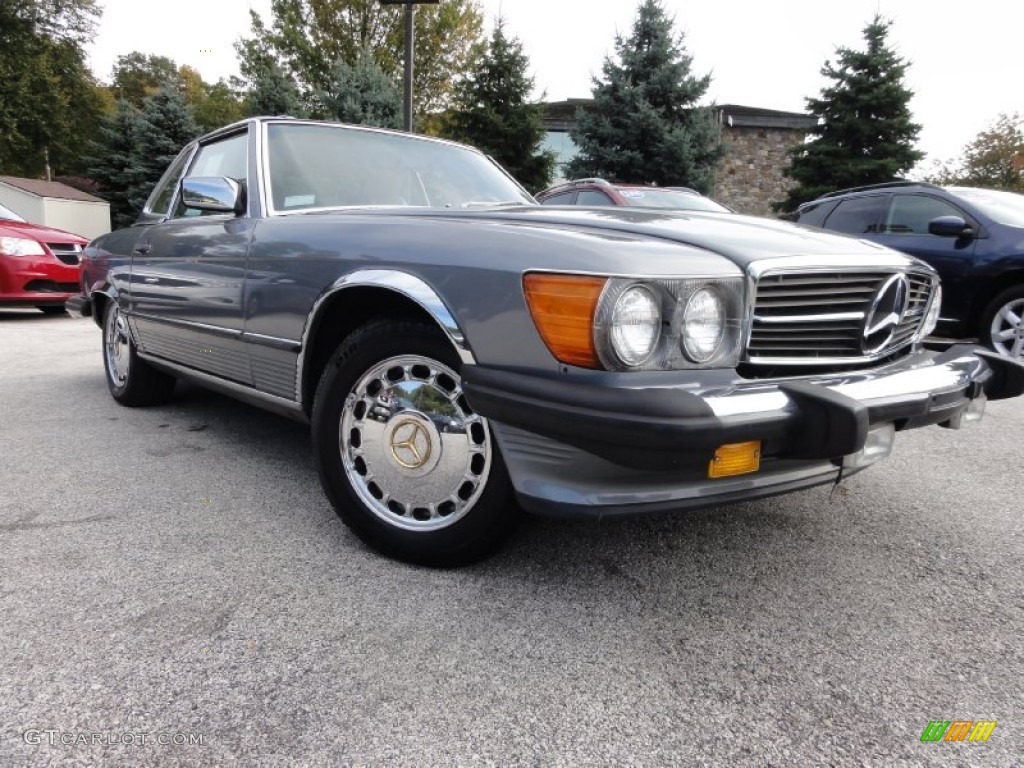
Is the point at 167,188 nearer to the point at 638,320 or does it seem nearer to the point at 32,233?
the point at 638,320

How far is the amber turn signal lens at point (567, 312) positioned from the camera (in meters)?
1.60

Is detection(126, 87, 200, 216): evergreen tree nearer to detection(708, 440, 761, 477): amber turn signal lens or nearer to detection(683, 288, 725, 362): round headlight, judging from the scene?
detection(683, 288, 725, 362): round headlight

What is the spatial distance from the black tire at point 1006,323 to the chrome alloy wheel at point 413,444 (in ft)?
17.3

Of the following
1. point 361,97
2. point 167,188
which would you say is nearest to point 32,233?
point 167,188

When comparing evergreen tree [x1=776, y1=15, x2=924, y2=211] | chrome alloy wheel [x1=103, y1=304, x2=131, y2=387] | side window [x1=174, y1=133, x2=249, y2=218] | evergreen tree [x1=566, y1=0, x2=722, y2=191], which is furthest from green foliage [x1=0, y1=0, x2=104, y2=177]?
side window [x1=174, y1=133, x2=249, y2=218]

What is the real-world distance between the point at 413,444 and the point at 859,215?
6120 mm

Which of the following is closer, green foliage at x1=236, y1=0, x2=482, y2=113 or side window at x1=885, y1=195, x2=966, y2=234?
side window at x1=885, y1=195, x2=966, y2=234

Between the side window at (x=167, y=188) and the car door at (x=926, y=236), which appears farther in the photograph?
the car door at (x=926, y=236)

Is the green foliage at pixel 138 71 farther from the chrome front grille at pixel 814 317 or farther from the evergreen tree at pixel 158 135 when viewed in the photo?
the chrome front grille at pixel 814 317

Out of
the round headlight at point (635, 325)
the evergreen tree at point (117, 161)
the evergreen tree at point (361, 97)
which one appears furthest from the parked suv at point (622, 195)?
the evergreen tree at point (117, 161)

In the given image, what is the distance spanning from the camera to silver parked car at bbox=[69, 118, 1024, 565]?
160 centimetres

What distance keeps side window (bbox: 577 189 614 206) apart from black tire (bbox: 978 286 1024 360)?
362 cm

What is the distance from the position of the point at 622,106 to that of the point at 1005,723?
58.1 feet

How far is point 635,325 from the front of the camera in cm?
161
